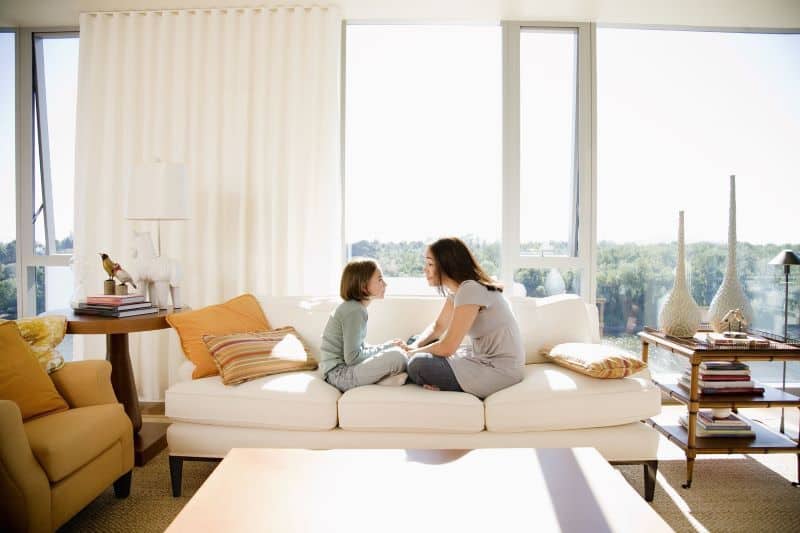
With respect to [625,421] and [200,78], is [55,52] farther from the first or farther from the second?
[625,421]

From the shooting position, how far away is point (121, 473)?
2.38 metres

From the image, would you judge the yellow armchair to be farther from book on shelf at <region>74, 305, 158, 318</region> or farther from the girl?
the girl

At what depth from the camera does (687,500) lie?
243cm

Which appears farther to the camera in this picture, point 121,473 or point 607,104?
point 607,104

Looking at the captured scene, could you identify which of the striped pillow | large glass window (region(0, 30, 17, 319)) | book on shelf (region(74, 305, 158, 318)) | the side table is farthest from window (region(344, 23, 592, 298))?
large glass window (region(0, 30, 17, 319))

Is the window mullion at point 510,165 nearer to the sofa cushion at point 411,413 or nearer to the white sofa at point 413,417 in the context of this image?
the white sofa at point 413,417

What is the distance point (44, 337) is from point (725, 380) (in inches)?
126

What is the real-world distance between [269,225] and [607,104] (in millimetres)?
2607

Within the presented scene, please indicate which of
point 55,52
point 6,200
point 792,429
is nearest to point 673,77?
point 792,429

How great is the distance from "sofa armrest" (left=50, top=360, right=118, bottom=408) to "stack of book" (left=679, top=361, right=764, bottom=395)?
2736 millimetres

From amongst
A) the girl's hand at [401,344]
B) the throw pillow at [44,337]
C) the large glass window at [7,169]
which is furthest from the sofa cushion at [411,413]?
the large glass window at [7,169]

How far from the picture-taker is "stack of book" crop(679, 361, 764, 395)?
2674 mm

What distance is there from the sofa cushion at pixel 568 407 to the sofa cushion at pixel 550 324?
50 centimetres

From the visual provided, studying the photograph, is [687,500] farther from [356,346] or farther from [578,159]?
[578,159]
